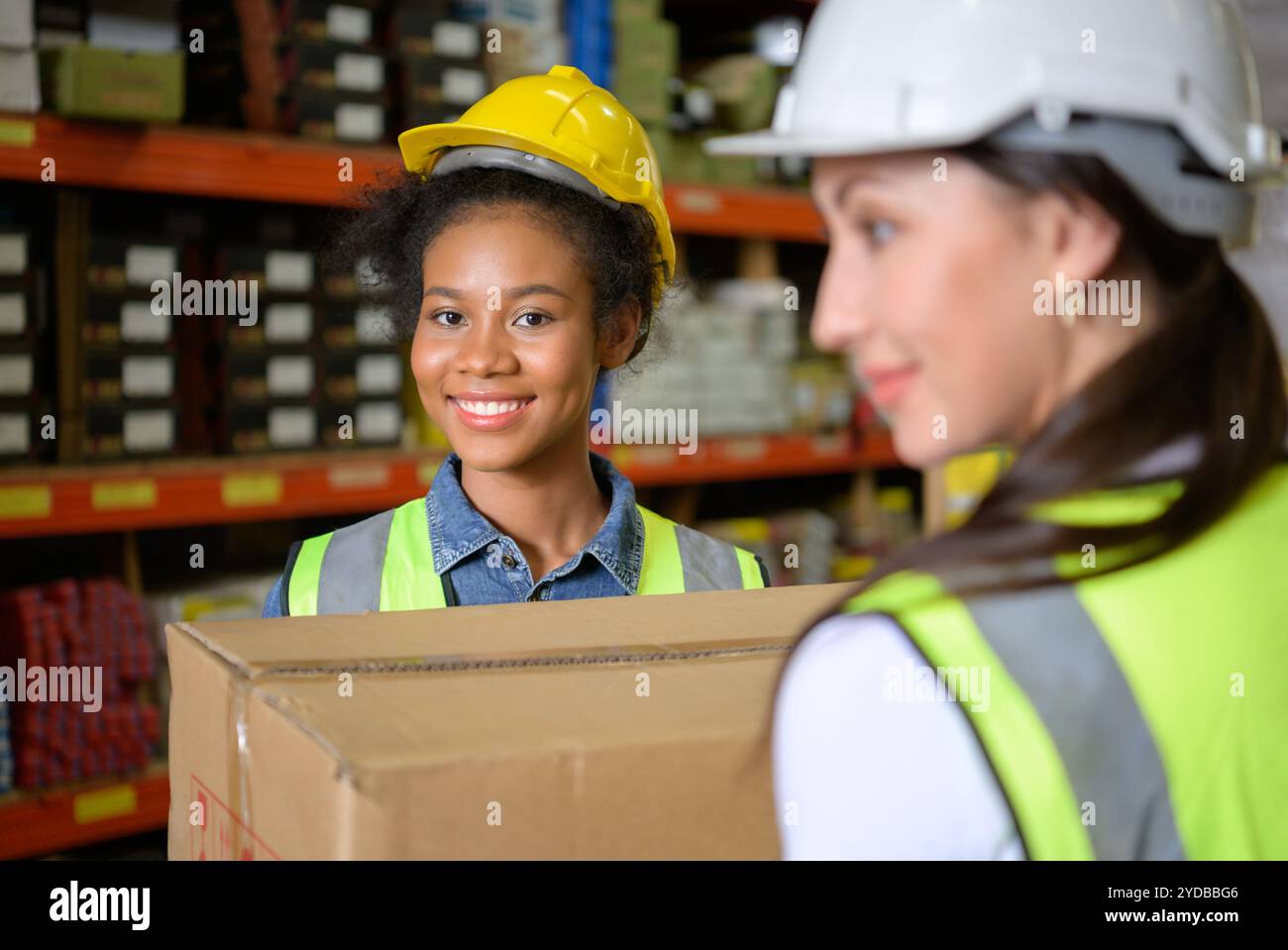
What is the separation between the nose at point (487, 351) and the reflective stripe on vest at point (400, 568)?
0.24m

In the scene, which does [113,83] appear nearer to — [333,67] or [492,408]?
[333,67]

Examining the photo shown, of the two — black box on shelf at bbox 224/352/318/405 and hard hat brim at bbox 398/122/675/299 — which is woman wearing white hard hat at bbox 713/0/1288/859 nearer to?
hard hat brim at bbox 398/122/675/299

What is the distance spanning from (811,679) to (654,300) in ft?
4.55

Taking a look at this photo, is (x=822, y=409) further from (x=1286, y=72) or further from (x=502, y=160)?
(x=502, y=160)

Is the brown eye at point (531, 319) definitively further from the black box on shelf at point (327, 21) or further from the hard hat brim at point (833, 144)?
the black box on shelf at point (327, 21)

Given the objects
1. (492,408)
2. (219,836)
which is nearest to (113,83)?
(492,408)

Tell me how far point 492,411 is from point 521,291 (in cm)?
15

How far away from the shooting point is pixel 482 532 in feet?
5.27

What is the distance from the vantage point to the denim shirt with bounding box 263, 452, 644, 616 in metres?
1.59

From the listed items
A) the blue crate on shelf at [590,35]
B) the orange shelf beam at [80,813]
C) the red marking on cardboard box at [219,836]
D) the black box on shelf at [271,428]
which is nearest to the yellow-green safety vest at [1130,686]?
the red marking on cardboard box at [219,836]

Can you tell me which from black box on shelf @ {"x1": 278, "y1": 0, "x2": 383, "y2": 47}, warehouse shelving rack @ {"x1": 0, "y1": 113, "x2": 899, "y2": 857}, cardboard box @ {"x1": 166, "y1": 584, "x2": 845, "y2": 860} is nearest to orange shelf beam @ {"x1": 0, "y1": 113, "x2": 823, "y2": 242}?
warehouse shelving rack @ {"x1": 0, "y1": 113, "x2": 899, "y2": 857}
